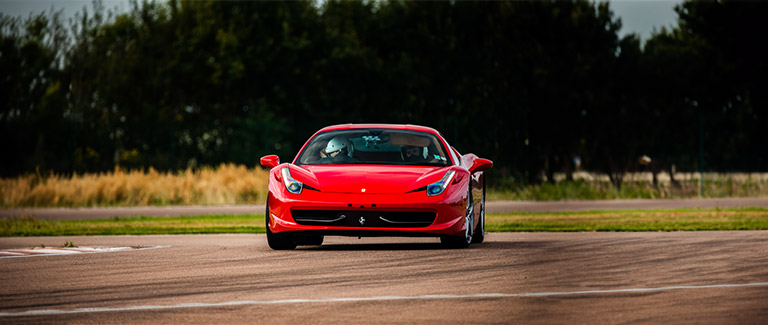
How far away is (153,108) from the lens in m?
51.9

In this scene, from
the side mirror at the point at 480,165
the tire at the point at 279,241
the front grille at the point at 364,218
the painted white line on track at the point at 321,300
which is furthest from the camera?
the side mirror at the point at 480,165

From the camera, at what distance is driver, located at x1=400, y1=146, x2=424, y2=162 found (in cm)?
1329

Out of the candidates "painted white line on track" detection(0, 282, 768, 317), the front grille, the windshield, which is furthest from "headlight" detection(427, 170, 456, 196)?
"painted white line on track" detection(0, 282, 768, 317)

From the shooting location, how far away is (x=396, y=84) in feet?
172

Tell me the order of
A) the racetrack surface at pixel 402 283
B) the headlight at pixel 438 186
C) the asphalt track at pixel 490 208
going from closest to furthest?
the racetrack surface at pixel 402 283, the headlight at pixel 438 186, the asphalt track at pixel 490 208

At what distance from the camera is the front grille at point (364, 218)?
39.8 feet

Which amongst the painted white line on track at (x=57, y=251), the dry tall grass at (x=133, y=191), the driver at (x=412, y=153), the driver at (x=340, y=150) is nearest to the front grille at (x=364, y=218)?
the driver at (x=340, y=150)

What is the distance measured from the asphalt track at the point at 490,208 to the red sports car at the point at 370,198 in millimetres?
10573

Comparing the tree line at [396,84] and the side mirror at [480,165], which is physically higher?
the tree line at [396,84]

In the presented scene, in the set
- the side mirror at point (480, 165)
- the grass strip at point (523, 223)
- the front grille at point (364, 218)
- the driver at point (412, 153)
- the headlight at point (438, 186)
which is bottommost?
the grass strip at point (523, 223)

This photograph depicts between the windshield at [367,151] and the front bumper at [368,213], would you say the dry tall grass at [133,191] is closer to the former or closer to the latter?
the windshield at [367,151]

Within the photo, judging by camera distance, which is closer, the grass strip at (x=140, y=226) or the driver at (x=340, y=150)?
the driver at (x=340, y=150)

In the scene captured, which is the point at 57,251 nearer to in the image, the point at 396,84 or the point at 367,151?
the point at 367,151

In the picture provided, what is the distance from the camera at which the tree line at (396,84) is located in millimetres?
32812
